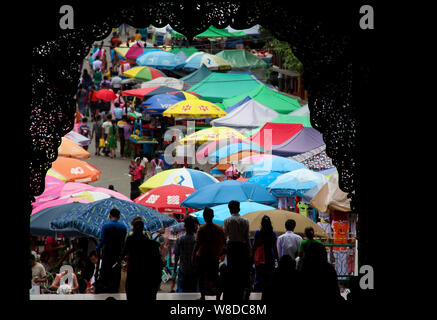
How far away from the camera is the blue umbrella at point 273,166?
18484 millimetres

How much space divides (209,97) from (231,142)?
11.4 m

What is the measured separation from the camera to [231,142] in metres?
21.5

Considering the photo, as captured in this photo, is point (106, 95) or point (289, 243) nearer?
point (289, 243)

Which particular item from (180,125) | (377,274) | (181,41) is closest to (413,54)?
(377,274)

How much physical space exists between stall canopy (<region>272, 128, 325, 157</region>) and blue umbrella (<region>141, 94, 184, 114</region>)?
25.4 feet

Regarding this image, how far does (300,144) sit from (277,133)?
98 centimetres

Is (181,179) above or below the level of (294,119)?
below

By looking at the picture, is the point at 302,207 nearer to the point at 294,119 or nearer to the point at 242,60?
the point at 294,119

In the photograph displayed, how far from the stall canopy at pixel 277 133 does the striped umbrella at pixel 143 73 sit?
1545 cm

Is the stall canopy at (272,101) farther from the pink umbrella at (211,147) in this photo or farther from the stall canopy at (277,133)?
the pink umbrella at (211,147)

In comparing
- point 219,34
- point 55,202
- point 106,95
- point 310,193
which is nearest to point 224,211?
point 310,193

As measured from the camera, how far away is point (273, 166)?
60.9ft

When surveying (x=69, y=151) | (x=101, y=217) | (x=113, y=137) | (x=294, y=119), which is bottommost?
(x=113, y=137)

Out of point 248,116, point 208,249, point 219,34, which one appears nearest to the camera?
point 208,249
